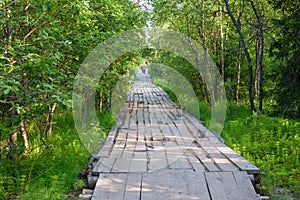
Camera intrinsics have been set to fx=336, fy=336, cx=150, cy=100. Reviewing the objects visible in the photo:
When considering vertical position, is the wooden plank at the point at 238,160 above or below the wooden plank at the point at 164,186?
above

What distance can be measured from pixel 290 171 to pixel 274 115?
14.9 feet

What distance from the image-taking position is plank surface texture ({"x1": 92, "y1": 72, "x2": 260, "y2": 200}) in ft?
12.1

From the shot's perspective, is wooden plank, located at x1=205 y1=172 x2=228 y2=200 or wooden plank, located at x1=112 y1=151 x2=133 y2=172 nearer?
wooden plank, located at x1=205 y1=172 x2=228 y2=200

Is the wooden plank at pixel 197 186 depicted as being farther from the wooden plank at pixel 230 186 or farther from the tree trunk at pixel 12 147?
the tree trunk at pixel 12 147

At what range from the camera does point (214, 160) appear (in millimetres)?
4816

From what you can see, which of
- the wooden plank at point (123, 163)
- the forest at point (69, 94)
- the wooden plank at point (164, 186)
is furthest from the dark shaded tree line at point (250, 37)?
the wooden plank at point (164, 186)

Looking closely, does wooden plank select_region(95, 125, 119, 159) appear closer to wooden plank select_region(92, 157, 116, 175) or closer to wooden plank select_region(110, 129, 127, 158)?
wooden plank select_region(110, 129, 127, 158)

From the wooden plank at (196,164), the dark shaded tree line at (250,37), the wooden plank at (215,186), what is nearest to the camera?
the wooden plank at (215,186)

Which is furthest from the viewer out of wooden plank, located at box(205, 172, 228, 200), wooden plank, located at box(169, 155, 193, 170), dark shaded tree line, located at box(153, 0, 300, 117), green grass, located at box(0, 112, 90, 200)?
dark shaded tree line, located at box(153, 0, 300, 117)

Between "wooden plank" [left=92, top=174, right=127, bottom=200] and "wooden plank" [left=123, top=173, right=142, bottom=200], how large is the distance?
0.16 feet

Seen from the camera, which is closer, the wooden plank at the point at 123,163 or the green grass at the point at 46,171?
the green grass at the point at 46,171

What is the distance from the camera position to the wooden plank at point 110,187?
142 inches

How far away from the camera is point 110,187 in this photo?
385 cm

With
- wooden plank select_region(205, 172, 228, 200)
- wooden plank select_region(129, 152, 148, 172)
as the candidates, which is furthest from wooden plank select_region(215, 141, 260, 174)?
wooden plank select_region(129, 152, 148, 172)
